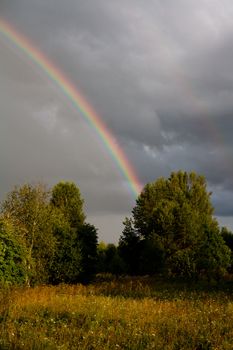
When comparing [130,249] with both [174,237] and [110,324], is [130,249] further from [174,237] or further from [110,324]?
[110,324]

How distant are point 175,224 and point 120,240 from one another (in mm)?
7427

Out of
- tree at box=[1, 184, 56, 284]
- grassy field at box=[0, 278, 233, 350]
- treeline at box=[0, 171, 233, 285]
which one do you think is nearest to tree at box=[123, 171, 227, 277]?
treeline at box=[0, 171, 233, 285]

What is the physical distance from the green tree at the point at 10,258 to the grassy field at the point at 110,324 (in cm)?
1028

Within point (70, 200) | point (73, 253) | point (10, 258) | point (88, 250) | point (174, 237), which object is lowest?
point (10, 258)

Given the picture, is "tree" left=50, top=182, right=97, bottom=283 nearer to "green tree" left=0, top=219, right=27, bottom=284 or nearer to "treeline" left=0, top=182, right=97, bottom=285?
"treeline" left=0, top=182, right=97, bottom=285

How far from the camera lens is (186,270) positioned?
50375mm

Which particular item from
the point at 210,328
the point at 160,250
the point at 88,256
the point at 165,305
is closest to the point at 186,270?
the point at 160,250

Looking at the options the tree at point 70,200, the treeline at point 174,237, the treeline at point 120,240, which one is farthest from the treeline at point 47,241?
the tree at point 70,200

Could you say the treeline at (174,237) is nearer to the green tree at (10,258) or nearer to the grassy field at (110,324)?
the green tree at (10,258)

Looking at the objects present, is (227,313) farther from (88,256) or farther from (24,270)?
(88,256)

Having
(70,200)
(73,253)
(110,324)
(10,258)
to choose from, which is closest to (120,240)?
(70,200)

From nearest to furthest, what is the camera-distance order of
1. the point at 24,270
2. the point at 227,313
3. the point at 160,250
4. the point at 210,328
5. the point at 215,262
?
the point at 210,328 < the point at 227,313 < the point at 24,270 < the point at 215,262 < the point at 160,250

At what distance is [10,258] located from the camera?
25844mm

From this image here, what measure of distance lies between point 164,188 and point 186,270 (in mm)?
27443
